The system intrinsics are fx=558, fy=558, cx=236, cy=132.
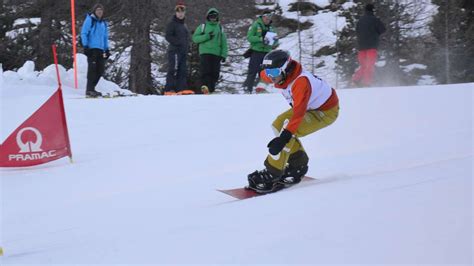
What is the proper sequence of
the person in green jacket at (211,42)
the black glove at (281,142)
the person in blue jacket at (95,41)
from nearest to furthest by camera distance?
the black glove at (281,142), the person in blue jacket at (95,41), the person in green jacket at (211,42)

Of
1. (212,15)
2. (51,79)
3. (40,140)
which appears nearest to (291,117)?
(40,140)

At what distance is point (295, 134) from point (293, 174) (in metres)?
0.39

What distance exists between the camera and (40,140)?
6609 millimetres

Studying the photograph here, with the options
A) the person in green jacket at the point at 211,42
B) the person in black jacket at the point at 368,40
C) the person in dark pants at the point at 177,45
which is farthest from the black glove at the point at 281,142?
the person in black jacket at the point at 368,40

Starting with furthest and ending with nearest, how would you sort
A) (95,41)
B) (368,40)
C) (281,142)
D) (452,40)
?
(452,40) < (368,40) < (95,41) < (281,142)

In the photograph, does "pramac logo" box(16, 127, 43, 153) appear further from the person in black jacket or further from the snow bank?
the person in black jacket

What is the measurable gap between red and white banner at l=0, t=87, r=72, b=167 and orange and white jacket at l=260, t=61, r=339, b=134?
2.94 m

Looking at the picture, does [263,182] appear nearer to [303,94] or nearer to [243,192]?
[243,192]

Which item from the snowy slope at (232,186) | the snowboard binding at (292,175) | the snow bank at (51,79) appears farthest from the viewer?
the snow bank at (51,79)

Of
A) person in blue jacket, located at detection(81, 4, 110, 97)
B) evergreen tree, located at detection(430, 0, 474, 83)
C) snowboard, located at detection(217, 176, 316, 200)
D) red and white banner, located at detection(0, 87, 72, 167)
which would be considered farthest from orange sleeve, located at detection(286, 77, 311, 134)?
evergreen tree, located at detection(430, 0, 474, 83)

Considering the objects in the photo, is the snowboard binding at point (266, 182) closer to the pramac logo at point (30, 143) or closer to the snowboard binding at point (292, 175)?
the snowboard binding at point (292, 175)

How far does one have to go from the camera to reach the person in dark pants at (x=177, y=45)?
10789 millimetres

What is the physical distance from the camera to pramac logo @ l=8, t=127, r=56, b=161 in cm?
644

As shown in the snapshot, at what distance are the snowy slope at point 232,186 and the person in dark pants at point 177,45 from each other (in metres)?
1.36
